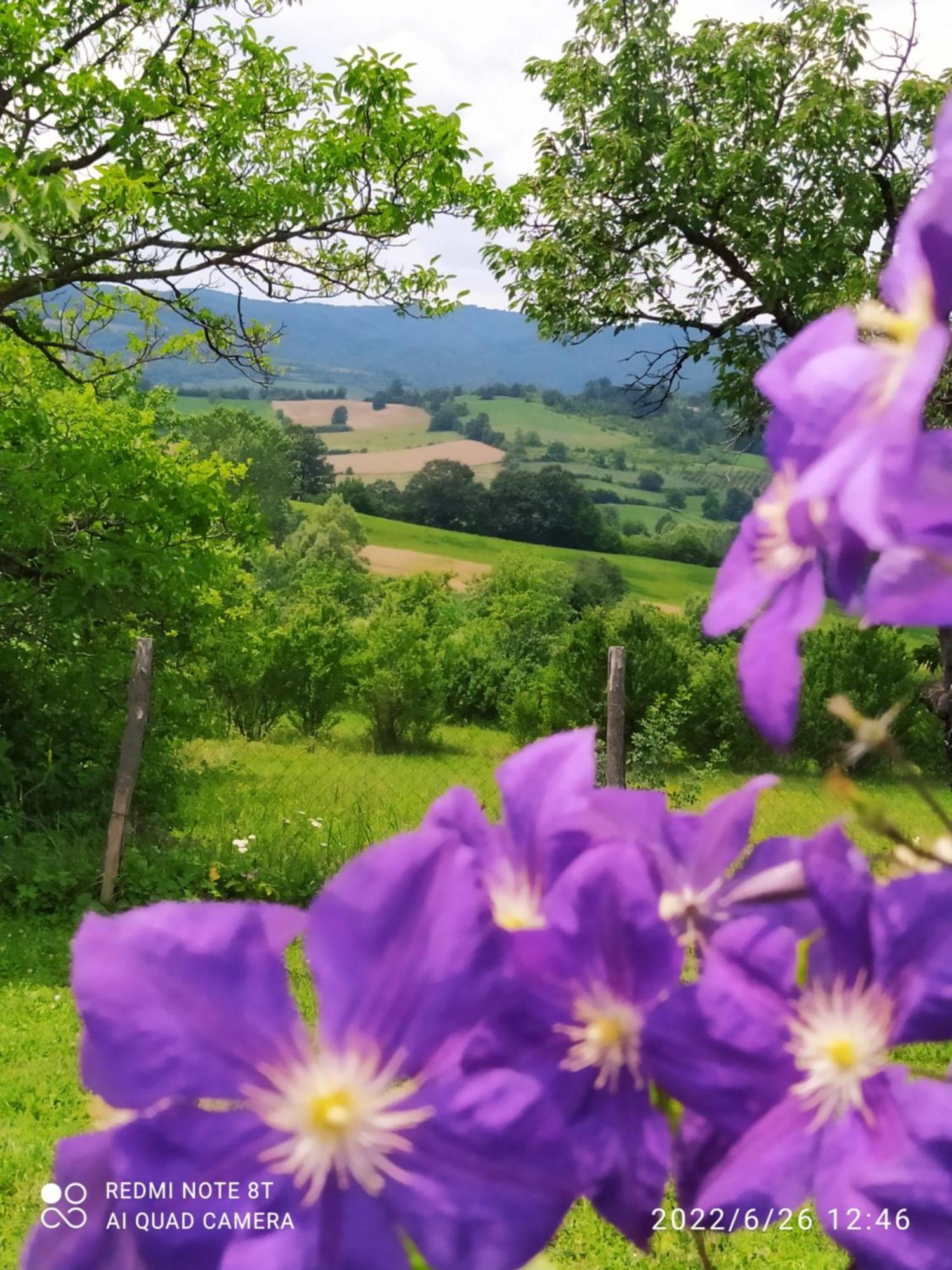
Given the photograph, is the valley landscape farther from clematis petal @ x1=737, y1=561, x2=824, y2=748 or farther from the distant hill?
the distant hill

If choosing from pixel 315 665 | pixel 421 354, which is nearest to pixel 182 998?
pixel 315 665

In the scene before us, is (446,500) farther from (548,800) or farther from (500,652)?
(548,800)

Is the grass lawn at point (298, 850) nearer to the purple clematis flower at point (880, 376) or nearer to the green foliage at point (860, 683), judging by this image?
the purple clematis flower at point (880, 376)

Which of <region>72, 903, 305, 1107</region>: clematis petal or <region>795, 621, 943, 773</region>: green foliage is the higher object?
<region>72, 903, 305, 1107</region>: clematis petal

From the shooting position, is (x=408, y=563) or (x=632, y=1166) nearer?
(x=632, y=1166)

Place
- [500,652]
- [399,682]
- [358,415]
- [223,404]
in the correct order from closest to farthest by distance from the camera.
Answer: [399,682] < [500,652] < [223,404] < [358,415]

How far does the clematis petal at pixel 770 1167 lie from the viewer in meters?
0.29

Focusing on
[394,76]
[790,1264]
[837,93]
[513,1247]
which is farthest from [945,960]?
[837,93]

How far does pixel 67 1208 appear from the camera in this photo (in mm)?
306

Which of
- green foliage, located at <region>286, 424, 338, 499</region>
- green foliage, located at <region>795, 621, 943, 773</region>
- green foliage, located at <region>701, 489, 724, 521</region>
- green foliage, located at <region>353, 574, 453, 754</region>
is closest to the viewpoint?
green foliage, located at <region>795, 621, 943, 773</region>

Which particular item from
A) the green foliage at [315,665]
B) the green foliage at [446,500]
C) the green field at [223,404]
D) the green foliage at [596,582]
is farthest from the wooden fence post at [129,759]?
the green field at [223,404]

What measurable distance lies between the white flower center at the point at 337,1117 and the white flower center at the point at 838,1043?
11 cm

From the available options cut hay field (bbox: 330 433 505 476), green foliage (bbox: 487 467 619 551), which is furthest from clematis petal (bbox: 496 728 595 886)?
cut hay field (bbox: 330 433 505 476)

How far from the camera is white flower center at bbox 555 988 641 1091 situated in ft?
1.03
